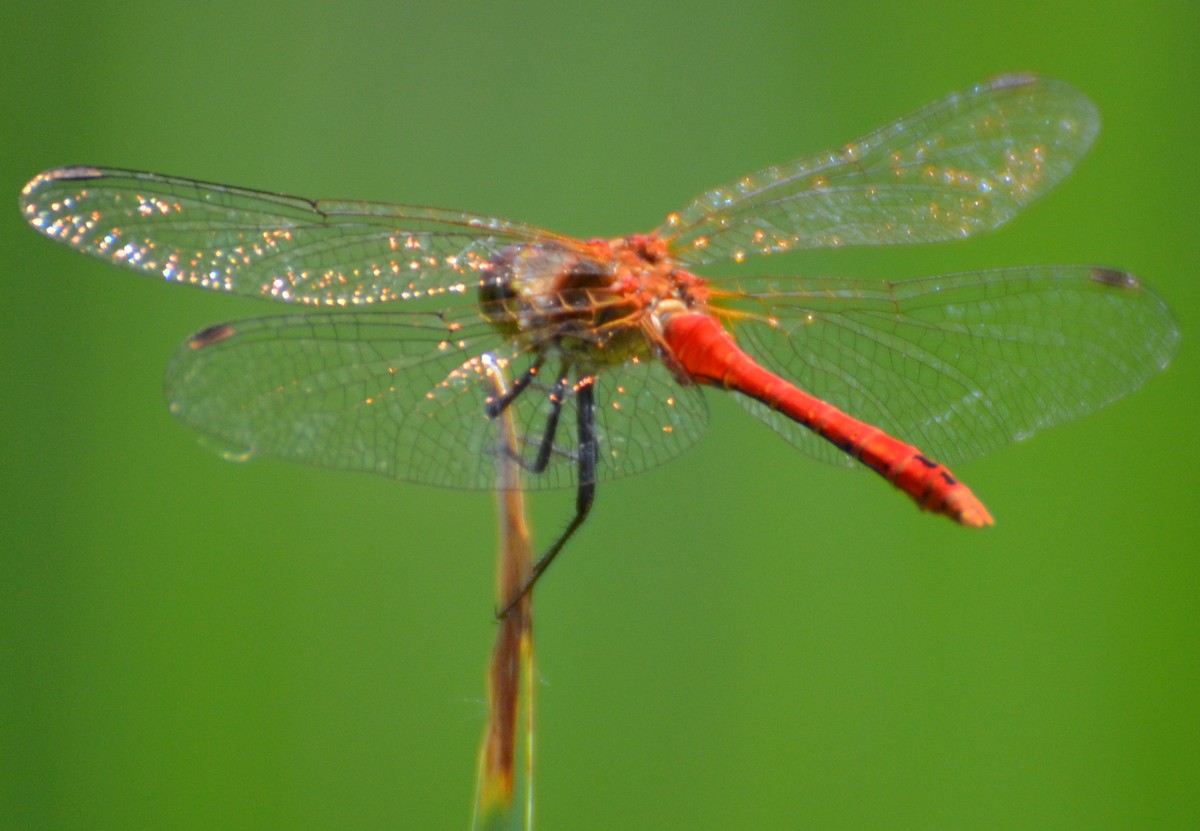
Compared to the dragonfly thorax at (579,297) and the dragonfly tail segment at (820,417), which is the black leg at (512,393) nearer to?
the dragonfly thorax at (579,297)

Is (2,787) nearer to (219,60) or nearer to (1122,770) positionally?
(219,60)

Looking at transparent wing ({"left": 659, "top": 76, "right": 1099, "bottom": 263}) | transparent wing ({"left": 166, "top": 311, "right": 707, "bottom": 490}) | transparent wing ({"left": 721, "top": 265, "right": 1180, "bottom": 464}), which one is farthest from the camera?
transparent wing ({"left": 659, "top": 76, "right": 1099, "bottom": 263})

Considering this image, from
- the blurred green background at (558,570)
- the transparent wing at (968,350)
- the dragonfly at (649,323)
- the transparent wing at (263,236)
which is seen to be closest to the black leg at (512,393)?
the dragonfly at (649,323)

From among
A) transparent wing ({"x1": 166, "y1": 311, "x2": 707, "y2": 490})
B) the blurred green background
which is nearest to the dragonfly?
transparent wing ({"x1": 166, "y1": 311, "x2": 707, "y2": 490})

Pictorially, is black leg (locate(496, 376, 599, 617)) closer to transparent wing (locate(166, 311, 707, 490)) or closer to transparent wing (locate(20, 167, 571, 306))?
transparent wing (locate(166, 311, 707, 490))

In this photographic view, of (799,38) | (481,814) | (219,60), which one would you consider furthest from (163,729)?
(799,38)

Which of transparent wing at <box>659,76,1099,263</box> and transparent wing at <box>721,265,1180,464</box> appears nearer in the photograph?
transparent wing at <box>721,265,1180,464</box>

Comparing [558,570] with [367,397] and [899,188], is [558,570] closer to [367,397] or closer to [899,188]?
[367,397]
